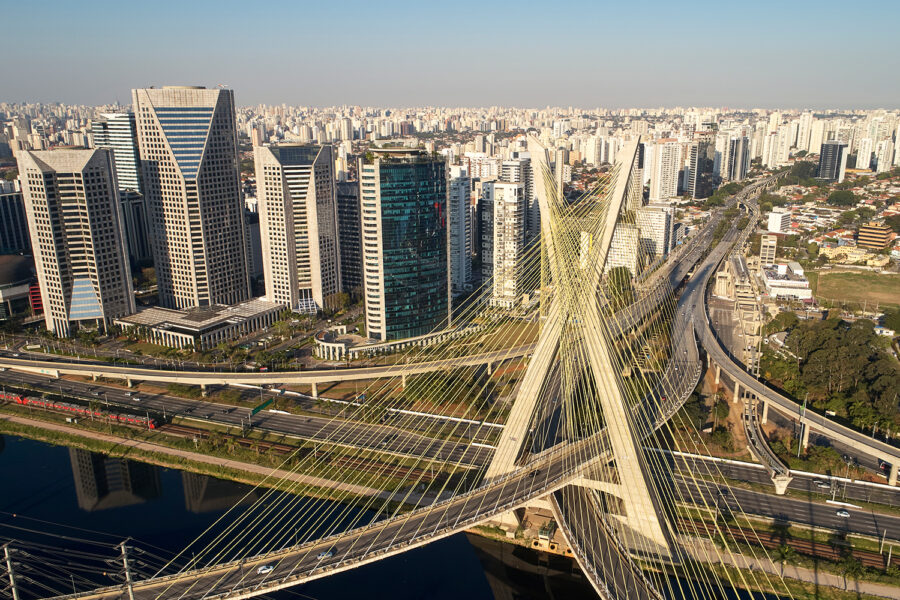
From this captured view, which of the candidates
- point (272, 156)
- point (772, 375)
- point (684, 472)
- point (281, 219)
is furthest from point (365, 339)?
point (772, 375)

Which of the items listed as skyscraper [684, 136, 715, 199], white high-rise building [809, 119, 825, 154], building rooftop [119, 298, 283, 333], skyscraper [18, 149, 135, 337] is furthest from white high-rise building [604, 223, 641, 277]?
white high-rise building [809, 119, 825, 154]

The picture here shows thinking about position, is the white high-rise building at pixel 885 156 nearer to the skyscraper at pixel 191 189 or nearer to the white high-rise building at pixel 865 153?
the white high-rise building at pixel 865 153

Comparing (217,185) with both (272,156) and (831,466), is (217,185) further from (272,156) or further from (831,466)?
(831,466)

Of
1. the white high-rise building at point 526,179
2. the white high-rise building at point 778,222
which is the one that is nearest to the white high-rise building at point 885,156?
the white high-rise building at point 778,222

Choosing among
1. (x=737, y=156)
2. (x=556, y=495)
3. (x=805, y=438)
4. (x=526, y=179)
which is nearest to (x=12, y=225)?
(x=526, y=179)

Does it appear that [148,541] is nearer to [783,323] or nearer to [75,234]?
[75,234]

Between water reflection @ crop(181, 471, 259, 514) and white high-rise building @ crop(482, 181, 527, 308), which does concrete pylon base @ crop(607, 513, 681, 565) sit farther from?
white high-rise building @ crop(482, 181, 527, 308)
